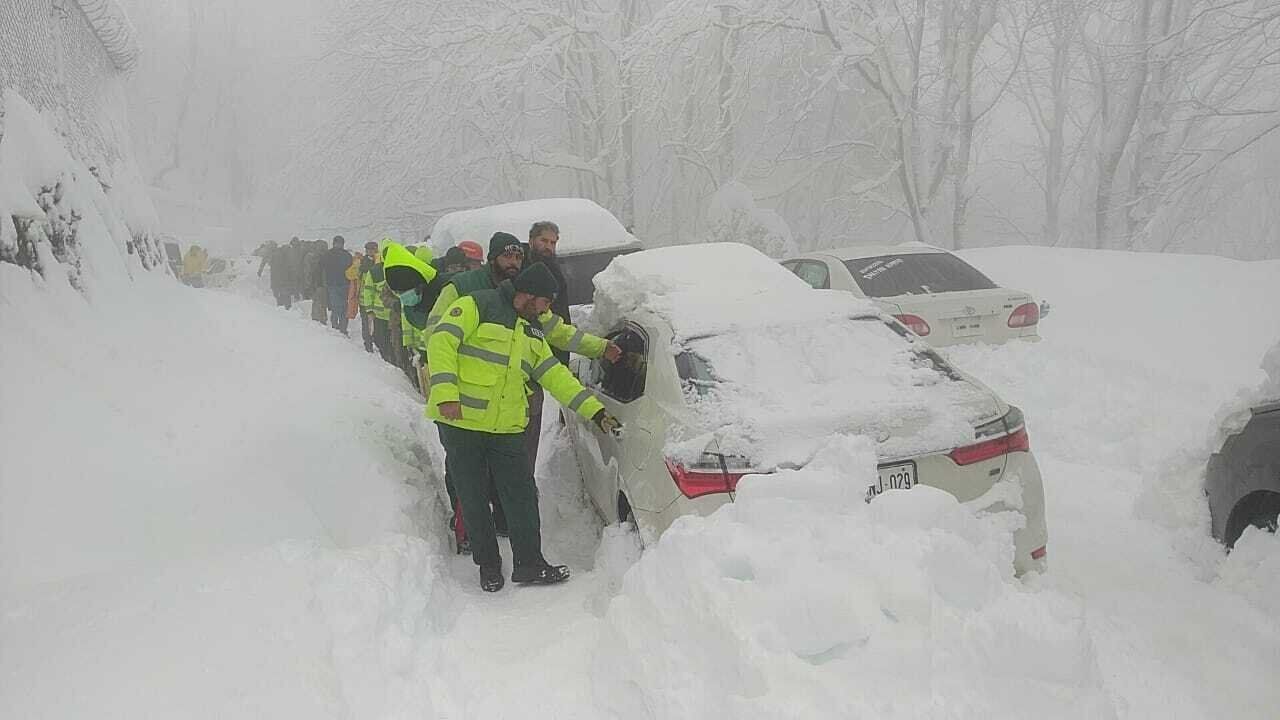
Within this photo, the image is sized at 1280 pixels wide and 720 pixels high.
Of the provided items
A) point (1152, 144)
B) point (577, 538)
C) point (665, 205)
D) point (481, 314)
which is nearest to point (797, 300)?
point (481, 314)

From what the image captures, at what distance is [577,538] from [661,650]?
102 inches

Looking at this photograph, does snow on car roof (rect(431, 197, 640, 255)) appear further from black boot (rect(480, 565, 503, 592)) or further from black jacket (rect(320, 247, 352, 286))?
black boot (rect(480, 565, 503, 592))

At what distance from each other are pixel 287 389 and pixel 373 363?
336 centimetres

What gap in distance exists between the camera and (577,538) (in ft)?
17.0

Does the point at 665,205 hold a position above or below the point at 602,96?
below

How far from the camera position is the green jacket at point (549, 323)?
4.70 metres

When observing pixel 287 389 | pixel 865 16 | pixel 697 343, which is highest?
pixel 865 16

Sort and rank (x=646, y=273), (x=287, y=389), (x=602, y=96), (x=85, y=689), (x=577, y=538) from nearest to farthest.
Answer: (x=85, y=689) → (x=646, y=273) → (x=577, y=538) → (x=287, y=389) → (x=602, y=96)

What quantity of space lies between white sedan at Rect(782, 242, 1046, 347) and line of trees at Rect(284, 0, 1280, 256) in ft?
28.4

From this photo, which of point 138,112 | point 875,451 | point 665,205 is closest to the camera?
point 875,451

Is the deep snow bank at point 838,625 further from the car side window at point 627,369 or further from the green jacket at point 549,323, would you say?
the green jacket at point 549,323

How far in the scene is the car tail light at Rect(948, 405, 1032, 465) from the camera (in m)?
3.59

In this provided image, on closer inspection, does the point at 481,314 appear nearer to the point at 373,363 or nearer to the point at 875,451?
the point at 875,451

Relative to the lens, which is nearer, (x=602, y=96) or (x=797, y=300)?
(x=797, y=300)
